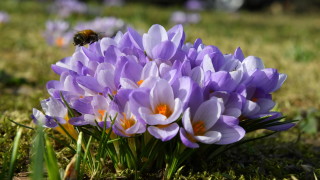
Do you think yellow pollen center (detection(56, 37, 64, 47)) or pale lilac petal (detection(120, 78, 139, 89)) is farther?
yellow pollen center (detection(56, 37, 64, 47))

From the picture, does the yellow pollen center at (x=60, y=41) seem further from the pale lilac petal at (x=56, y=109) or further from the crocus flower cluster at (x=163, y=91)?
the pale lilac petal at (x=56, y=109)

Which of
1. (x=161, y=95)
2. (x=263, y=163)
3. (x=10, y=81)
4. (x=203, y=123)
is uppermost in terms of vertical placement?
(x=10, y=81)

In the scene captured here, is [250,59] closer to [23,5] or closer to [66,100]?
[66,100]

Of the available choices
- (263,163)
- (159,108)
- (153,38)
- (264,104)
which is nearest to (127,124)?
(159,108)

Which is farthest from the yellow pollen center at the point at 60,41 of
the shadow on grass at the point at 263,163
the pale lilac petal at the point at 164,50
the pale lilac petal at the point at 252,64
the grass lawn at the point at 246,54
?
the pale lilac petal at the point at 252,64

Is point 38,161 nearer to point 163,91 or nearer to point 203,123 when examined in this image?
point 163,91

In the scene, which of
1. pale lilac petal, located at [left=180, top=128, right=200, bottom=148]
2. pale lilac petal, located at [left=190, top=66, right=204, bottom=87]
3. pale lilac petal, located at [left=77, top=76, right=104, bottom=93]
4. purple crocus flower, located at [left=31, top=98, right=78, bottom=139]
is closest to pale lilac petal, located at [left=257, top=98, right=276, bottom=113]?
pale lilac petal, located at [left=190, top=66, right=204, bottom=87]

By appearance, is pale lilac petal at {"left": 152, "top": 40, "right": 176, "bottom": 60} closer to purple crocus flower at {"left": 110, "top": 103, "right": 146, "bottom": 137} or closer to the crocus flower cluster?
the crocus flower cluster
